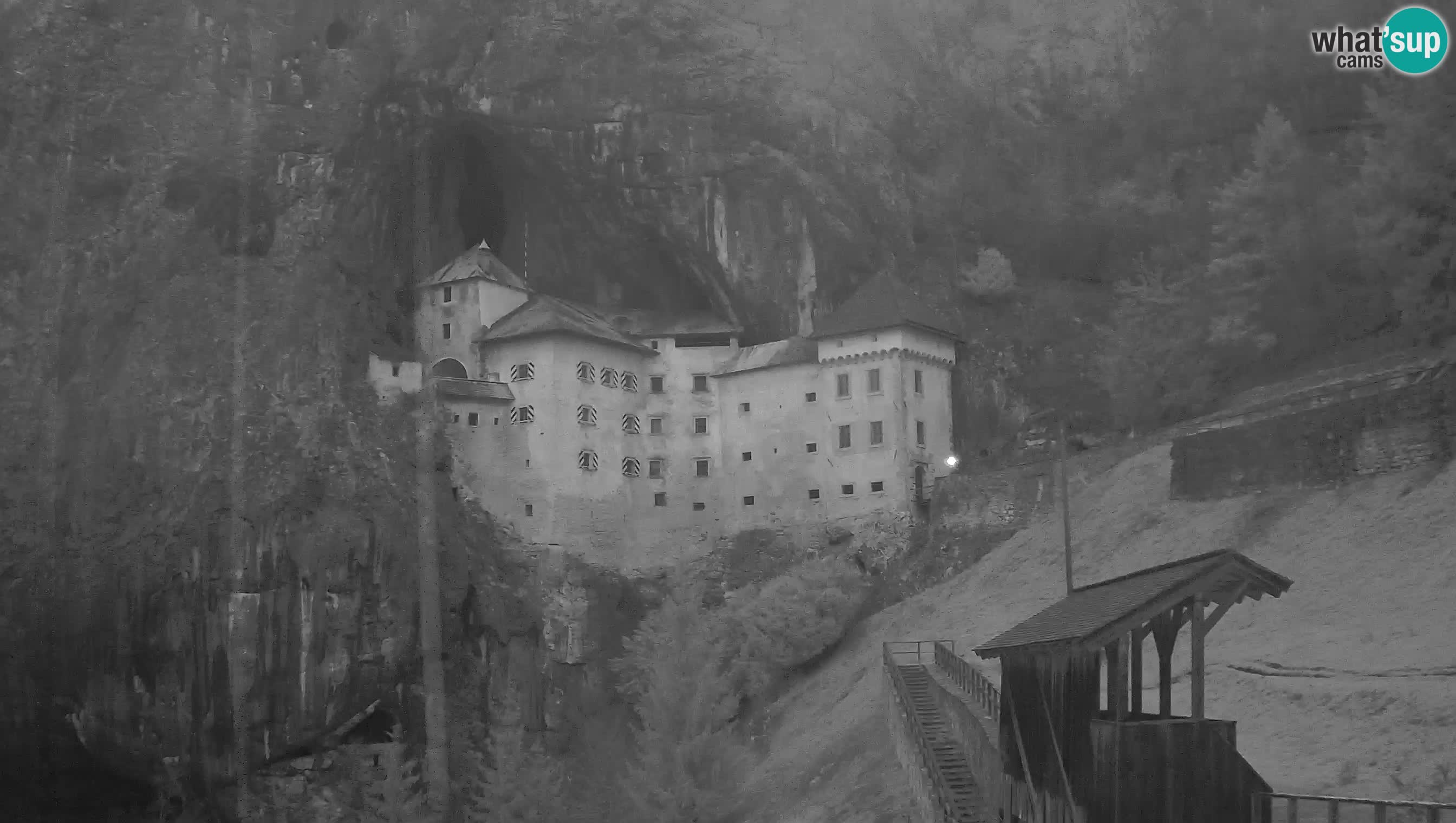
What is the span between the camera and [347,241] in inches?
2987

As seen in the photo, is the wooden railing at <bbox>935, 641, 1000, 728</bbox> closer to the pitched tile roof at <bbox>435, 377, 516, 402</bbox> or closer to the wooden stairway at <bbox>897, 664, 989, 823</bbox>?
the wooden stairway at <bbox>897, 664, 989, 823</bbox>

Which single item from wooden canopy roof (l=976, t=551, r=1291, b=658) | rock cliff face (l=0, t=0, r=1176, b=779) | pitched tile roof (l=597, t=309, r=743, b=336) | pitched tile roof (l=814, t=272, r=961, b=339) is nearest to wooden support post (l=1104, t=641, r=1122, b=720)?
wooden canopy roof (l=976, t=551, r=1291, b=658)

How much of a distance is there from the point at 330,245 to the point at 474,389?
31.3ft

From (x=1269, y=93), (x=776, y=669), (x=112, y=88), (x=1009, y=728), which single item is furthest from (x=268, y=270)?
(x=1009, y=728)

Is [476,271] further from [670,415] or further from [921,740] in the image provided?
[921,740]

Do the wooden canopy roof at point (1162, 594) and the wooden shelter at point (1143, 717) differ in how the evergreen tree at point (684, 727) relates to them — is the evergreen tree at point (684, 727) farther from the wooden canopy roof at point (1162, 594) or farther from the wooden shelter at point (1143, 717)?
the wooden canopy roof at point (1162, 594)

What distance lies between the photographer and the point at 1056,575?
59.3 metres

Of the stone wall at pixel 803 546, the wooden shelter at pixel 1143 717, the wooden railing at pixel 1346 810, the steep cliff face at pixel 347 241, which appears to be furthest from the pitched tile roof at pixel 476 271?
the wooden railing at pixel 1346 810

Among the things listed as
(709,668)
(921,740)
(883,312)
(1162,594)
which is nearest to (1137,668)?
(1162,594)

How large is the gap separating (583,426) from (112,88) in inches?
1106

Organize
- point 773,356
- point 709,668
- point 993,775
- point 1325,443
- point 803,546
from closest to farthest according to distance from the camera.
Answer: point 993,775
point 1325,443
point 709,668
point 803,546
point 773,356

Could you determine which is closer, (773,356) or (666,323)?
(773,356)

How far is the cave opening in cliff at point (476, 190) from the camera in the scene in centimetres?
8044

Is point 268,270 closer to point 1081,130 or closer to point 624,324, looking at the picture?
point 624,324
